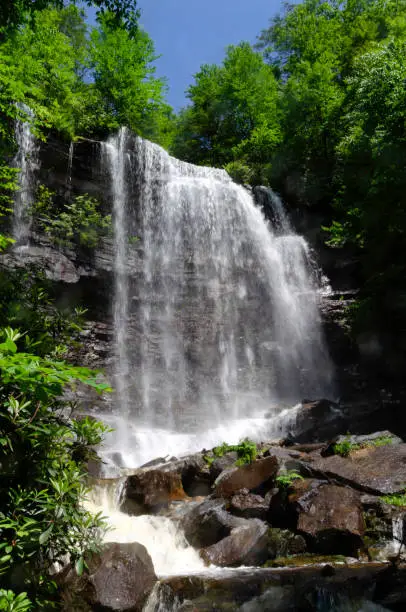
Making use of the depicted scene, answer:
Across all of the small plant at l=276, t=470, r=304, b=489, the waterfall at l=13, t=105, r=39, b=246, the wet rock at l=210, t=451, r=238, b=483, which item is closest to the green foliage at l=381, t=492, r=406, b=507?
the small plant at l=276, t=470, r=304, b=489

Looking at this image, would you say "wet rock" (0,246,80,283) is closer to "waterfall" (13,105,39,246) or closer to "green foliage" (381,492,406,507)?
"waterfall" (13,105,39,246)

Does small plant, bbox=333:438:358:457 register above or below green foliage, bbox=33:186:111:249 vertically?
below

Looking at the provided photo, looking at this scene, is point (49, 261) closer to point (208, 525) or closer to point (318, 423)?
point (318, 423)

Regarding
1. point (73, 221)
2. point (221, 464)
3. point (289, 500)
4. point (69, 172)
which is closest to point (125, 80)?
point (69, 172)

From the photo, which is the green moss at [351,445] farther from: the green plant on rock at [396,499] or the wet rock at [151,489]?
the wet rock at [151,489]

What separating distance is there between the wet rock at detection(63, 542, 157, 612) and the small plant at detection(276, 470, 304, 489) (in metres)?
2.86

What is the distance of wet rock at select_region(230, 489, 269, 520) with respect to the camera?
7.38 meters

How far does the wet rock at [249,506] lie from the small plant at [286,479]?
409 millimetres

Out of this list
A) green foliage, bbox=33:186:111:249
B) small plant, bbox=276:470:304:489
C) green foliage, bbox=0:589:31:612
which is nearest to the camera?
green foliage, bbox=0:589:31:612

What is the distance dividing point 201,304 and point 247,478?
37.1ft

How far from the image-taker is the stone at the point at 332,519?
6.25 meters

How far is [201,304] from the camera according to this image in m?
19.0

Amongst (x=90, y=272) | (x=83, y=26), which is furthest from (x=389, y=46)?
(x=83, y=26)

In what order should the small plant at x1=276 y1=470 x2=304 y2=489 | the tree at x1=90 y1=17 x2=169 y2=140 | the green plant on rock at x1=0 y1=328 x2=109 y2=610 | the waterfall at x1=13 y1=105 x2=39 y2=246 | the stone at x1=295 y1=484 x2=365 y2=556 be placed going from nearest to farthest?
1. the green plant on rock at x1=0 y1=328 x2=109 y2=610
2. the stone at x1=295 y1=484 x2=365 y2=556
3. the small plant at x1=276 y1=470 x2=304 y2=489
4. the waterfall at x1=13 y1=105 x2=39 y2=246
5. the tree at x1=90 y1=17 x2=169 y2=140
